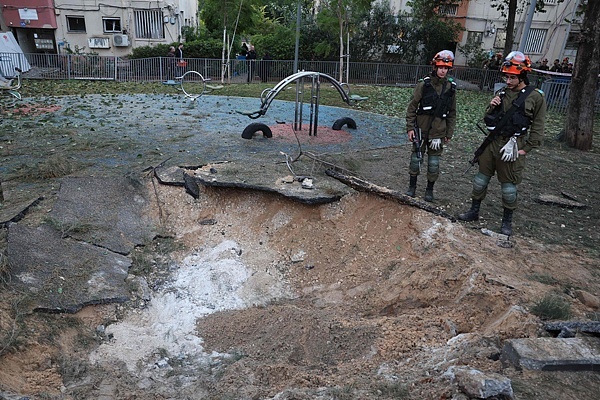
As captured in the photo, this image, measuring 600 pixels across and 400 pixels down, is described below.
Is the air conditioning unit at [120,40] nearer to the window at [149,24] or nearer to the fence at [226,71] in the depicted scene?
the window at [149,24]

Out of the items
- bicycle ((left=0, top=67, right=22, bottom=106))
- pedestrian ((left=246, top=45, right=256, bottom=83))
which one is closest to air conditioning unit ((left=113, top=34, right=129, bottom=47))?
bicycle ((left=0, top=67, right=22, bottom=106))

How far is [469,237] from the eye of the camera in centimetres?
517

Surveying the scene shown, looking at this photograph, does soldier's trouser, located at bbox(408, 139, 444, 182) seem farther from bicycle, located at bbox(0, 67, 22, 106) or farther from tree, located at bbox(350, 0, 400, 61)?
tree, located at bbox(350, 0, 400, 61)

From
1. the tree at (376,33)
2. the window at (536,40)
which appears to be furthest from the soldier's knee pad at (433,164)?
the window at (536,40)

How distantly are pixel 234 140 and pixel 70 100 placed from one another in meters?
6.59

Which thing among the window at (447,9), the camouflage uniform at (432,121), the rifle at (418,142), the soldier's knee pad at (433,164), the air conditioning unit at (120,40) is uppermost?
the window at (447,9)

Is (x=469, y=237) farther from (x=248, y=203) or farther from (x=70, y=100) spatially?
(x=70, y=100)

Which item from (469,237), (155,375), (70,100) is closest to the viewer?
(155,375)

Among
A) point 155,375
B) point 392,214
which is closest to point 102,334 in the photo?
point 155,375

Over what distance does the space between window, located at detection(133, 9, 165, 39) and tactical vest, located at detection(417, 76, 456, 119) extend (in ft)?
63.1

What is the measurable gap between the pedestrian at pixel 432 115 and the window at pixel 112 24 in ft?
63.1

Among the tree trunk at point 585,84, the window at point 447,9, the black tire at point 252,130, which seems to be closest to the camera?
the black tire at point 252,130

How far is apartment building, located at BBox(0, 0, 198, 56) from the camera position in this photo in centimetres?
1966

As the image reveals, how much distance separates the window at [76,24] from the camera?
67.6 feet
